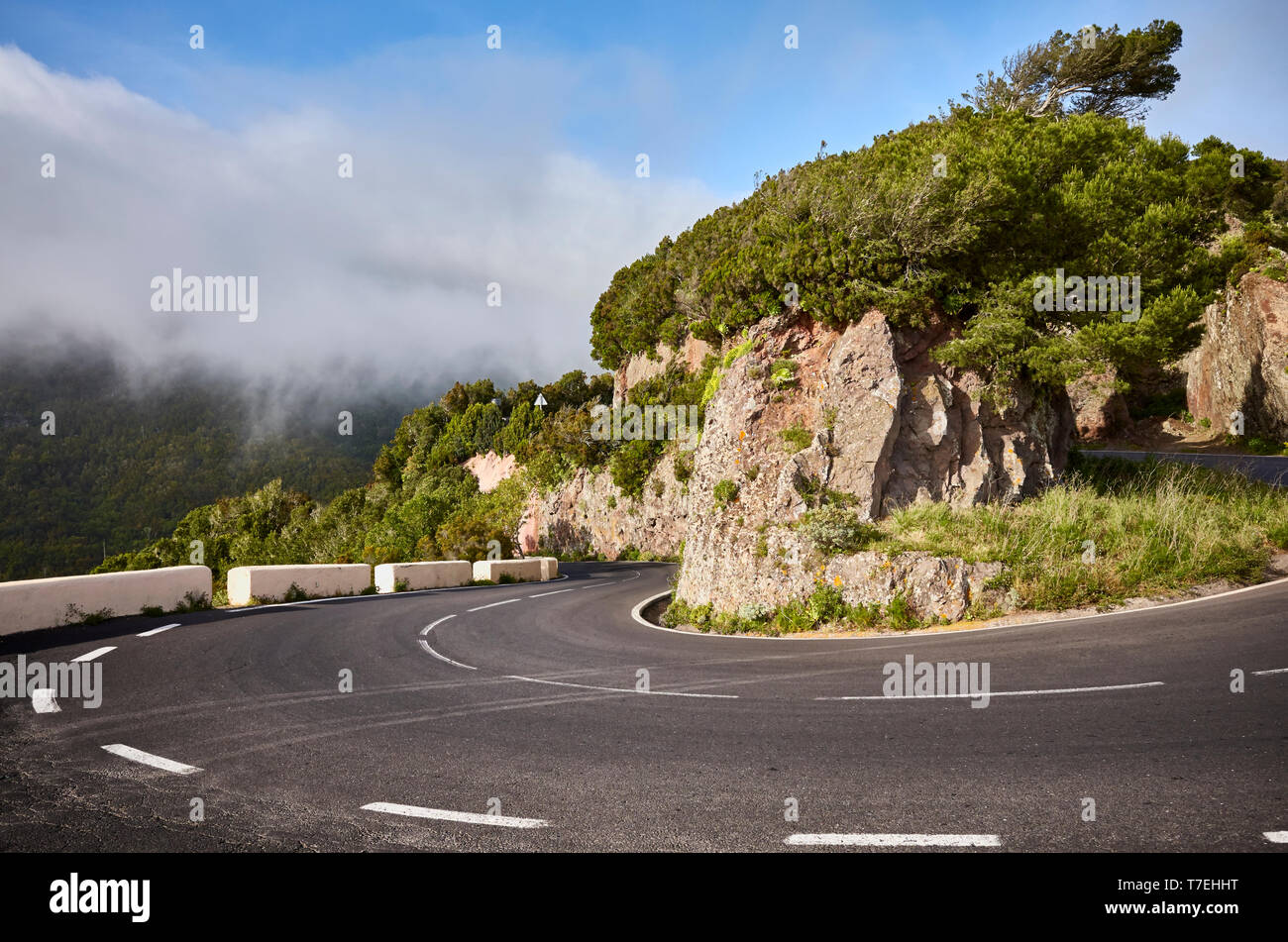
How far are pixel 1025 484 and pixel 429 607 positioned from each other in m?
14.3

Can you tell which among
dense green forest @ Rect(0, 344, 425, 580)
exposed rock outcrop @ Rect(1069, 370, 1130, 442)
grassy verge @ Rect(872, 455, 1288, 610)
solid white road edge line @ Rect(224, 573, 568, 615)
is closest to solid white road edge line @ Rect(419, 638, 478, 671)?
solid white road edge line @ Rect(224, 573, 568, 615)

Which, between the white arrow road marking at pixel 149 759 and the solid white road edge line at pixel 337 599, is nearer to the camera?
the white arrow road marking at pixel 149 759

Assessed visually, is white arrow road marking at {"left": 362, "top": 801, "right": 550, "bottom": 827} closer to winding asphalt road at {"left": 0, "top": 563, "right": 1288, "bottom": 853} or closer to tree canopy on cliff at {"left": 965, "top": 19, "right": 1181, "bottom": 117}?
winding asphalt road at {"left": 0, "top": 563, "right": 1288, "bottom": 853}

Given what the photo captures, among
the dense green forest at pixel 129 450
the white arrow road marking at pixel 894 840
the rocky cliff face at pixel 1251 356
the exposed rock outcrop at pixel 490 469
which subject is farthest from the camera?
the dense green forest at pixel 129 450

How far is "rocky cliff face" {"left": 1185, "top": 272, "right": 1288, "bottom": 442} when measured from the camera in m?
30.1

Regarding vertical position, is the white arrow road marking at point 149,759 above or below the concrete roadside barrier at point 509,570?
above

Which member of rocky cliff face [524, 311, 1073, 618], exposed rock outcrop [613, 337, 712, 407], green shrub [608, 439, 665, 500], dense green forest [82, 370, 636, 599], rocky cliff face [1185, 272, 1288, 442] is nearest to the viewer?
→ rocky cliff face [524, 311, 1073, 618]

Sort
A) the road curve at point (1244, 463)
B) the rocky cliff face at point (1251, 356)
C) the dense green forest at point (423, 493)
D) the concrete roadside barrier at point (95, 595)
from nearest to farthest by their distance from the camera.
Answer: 1. the concrete roadside barrier at point (95, 595)
2. the road curve at point (1244, 463)
3. the rocky cliff face at point (1251, 356)
4. the dense green forest at point (423, 493)

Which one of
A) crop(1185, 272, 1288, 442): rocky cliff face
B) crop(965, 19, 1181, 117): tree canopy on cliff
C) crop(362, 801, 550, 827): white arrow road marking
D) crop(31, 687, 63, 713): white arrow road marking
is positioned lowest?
crop(31, 687, 63, 713): white arrow road marking

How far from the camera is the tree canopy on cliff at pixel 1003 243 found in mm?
14617

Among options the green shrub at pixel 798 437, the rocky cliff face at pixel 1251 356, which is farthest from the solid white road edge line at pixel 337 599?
the rocky cliff face at pixel 1251 356

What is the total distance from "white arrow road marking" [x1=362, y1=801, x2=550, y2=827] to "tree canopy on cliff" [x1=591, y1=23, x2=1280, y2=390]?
1404cm

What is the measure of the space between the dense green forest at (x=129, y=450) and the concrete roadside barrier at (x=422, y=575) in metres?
55.9

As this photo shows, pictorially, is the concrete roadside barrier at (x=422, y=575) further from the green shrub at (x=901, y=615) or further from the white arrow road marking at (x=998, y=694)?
the white arrow road marking at (x=998, y=694)
